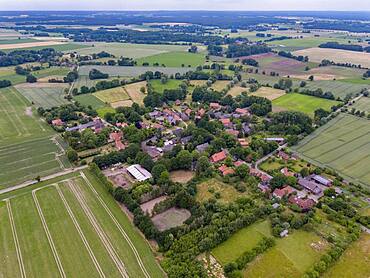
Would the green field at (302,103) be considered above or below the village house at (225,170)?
below

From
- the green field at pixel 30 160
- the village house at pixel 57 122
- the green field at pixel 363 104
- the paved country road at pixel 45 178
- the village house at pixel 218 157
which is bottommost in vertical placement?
the green field at pixel 363 104

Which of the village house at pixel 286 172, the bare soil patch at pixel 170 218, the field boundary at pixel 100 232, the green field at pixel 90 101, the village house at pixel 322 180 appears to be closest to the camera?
the field boundary at pixel 100 232

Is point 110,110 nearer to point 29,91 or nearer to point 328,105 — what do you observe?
point 29,91

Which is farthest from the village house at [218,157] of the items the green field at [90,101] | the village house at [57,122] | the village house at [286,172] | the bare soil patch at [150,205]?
the green field at [90,101]

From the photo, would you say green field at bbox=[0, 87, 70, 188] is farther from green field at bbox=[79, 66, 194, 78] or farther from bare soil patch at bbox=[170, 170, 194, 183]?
green field at bbox=[79, 66, 194, 78]

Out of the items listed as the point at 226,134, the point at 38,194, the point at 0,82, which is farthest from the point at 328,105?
the point at 0,82

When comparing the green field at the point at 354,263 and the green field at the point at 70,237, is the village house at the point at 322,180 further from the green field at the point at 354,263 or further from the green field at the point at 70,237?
the green field at the point at 70,237
